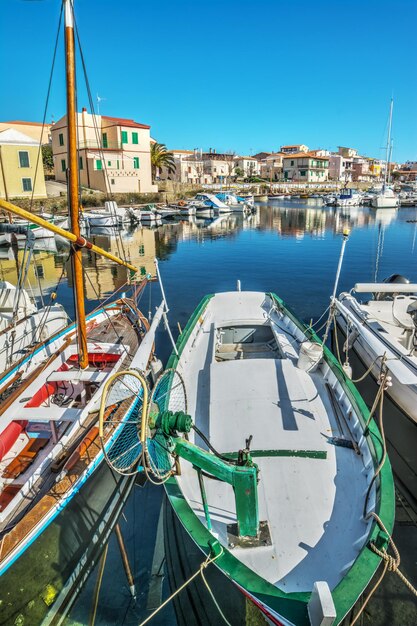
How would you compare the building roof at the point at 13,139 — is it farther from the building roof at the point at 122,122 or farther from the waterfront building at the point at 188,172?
the waterfront building at the point at 188,172

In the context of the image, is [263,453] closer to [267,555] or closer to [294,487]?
[294,487]

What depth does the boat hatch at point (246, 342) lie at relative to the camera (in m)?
9.39

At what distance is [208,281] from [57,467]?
1873 cm

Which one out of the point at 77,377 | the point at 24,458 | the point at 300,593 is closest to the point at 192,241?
the point at 77,377

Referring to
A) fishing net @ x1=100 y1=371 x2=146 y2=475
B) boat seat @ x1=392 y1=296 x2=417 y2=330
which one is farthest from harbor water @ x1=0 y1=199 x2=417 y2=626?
boat seat @ x1=392 y1=296 x2=417 y2=330

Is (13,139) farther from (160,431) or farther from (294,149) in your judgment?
(294,149)

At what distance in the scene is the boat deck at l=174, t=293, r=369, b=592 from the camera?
4.22m

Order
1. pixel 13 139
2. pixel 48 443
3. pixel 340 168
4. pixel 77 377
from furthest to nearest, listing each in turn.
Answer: pixel 340 168 → pixel 13 139 → pixel 77 377 → pixel 48 443

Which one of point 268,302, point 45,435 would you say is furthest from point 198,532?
point 268,302

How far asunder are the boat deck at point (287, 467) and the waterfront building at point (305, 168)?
125 meters

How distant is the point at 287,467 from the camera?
5.21m

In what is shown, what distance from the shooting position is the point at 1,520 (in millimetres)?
5609

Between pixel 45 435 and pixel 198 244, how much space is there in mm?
32974

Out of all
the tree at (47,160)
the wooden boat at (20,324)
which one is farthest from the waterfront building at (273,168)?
the wooden boat at (20,324)
